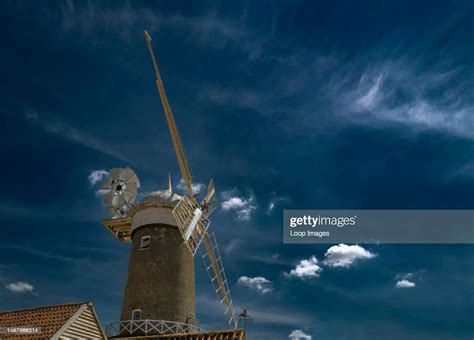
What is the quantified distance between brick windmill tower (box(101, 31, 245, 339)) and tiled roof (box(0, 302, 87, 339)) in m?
5.26

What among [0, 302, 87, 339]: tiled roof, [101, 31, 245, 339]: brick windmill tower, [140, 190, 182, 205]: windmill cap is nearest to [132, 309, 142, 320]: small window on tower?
[101, 31, 245, 339]: brick windmill tower

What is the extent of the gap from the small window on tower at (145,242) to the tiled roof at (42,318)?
30.3 ft

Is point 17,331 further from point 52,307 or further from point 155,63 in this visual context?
point 155,63

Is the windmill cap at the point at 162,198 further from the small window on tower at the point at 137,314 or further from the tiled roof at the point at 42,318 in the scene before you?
the tiled roof at the point at 42,318

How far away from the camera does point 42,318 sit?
1848 cm

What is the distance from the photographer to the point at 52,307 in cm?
1905

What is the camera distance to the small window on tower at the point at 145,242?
28031 mm

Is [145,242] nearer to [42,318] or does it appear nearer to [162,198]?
[162,198]

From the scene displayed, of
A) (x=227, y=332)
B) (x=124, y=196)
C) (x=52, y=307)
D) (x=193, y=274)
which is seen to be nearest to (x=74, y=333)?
(x=52, y=307)

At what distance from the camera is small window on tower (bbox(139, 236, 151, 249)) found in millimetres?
28031

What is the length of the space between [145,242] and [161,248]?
1306mm

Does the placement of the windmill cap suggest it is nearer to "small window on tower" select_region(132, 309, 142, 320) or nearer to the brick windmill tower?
the brick windmill tower

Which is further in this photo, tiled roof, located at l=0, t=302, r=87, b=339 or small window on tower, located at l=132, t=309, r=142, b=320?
small window on tower, located at l=132, t=309, r=142, b=320

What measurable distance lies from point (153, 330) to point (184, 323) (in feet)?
6.45
